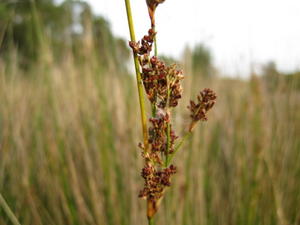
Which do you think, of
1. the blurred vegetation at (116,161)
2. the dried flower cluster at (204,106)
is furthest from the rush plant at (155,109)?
the blurred vegetation at (116,161)

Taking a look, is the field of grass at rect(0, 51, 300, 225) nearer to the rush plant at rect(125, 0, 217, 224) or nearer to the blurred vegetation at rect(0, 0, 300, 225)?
the blurred vegetation at rect(0, 0, 300, 225)

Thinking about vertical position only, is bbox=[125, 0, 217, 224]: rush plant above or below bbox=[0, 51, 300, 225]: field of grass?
above

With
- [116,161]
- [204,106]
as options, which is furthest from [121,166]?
[204,106]

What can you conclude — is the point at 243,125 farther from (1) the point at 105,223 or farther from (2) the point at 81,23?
(2) the point at 81,23

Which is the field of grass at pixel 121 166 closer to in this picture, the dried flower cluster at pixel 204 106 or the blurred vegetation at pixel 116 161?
the blurred vegetation at pixel 116 161

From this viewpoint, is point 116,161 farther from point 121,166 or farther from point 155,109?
point 155,109

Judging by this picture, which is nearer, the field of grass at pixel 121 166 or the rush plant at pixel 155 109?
the rush plant at pixel 155 109

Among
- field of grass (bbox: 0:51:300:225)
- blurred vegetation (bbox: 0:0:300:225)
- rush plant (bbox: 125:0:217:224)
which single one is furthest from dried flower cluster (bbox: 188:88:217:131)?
field of grass (bbox: 0:51:300:225)

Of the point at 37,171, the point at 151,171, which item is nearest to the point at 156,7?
the point at 151,171

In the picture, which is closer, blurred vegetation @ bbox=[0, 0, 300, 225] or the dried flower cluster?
the dried flower cluster
